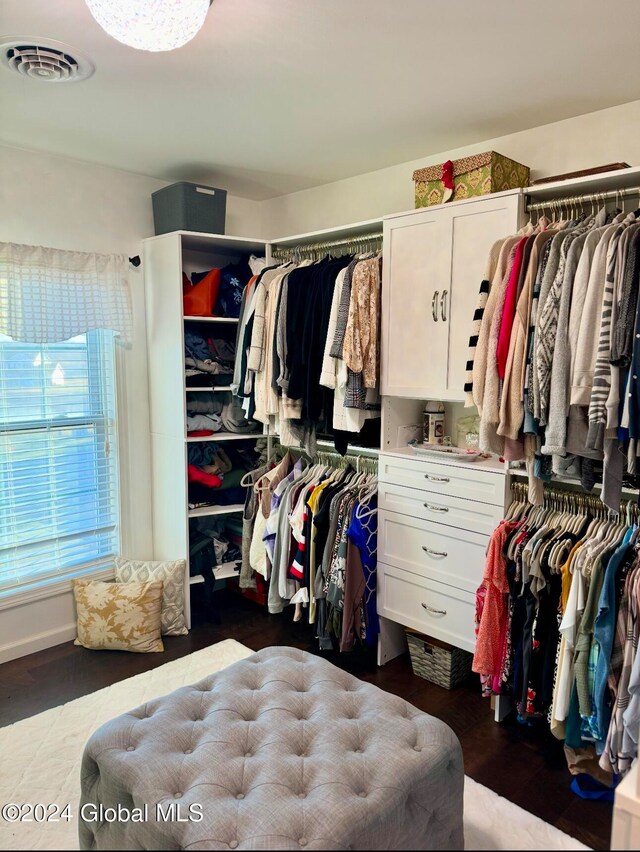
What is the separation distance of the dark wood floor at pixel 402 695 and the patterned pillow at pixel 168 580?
73mm

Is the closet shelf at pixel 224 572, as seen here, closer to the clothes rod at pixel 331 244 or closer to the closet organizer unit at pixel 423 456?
the closet organizer unit at pixel 423 456

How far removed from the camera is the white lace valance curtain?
2.96 m

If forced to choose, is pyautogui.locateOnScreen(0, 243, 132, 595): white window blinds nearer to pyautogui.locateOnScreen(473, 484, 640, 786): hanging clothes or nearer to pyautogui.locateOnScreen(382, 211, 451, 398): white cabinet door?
pyautogui.locateOnScreen(382, 211, 451, 398): white cabinet door

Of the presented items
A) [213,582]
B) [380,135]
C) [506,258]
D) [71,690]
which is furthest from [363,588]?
[380,135]

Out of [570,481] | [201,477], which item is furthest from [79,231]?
[570,481]

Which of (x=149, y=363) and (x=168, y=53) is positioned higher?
(x=168, y=53)

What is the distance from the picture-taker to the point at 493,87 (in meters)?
2.25

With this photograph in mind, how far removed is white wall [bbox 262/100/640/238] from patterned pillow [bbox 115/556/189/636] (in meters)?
2.15

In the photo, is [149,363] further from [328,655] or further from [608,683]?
[608,683]

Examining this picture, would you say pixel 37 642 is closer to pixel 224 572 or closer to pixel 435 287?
pixel 224 572

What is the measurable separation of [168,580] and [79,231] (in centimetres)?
195

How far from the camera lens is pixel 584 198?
2.27 m

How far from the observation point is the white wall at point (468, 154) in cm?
241

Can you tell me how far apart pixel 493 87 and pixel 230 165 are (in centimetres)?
149
